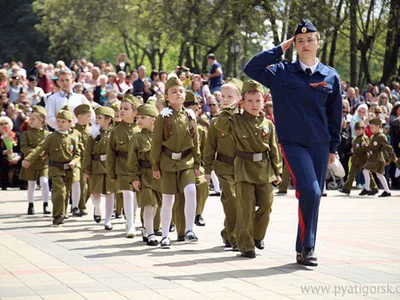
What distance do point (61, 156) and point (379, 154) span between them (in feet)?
29.0

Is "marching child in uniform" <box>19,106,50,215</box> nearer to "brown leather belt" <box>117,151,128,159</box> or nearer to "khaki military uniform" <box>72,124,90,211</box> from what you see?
"khaki military uniform" <box>72,124,90,211</box>

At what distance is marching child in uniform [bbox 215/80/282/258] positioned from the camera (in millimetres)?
10414

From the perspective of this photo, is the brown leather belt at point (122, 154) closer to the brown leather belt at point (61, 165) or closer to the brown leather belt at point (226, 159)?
the brown leather belt at point (226, 159)

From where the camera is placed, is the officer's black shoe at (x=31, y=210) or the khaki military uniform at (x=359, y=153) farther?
the khaki military uniform at (x=359, y=153)

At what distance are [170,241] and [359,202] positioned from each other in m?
8.04

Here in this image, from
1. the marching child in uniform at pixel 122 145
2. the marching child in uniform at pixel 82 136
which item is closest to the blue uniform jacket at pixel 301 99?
the marching child in uniform at pixel 122 145

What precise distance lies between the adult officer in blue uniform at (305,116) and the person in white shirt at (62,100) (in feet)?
24.9

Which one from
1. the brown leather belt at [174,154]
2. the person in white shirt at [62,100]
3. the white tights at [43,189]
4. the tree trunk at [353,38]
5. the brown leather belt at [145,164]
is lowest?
the white tights at [43,189]

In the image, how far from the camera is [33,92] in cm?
2502

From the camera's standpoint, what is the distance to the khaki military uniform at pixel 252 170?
1041 cm

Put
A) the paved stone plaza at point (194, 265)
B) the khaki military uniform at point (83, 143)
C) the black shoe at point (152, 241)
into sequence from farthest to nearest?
the khaki military uniform at point (83, 143)
the black shoe at point (152, 241)
the paved stone plaza at point (194, 265)

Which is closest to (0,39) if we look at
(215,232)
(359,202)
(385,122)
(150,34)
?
(150,34)

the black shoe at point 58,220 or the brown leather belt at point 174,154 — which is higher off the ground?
the brown leather belt at point 174,154

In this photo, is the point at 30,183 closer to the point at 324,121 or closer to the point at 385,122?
the point at 324,121
